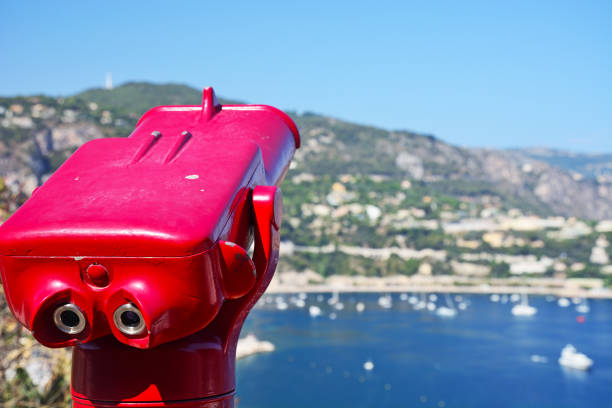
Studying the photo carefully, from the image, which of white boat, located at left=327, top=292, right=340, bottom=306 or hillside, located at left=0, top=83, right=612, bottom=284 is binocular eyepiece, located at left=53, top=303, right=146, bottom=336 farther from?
white boat, located at left=327, top=292, right=340, bottom=306

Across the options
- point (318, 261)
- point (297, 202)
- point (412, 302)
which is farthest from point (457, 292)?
point (297, 202)

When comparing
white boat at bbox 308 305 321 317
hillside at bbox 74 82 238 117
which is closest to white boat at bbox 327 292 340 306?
white boat at bbox 308 305 321 317

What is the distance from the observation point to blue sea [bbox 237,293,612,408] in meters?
33.8

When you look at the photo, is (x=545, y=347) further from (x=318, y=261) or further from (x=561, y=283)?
(x=318, y=261)

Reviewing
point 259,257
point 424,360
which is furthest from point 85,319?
point 424,360

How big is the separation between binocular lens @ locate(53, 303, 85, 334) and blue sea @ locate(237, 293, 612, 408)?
22.7 m

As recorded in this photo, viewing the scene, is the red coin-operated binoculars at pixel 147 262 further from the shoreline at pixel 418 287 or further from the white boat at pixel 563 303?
the shoreline at pixel 418 287

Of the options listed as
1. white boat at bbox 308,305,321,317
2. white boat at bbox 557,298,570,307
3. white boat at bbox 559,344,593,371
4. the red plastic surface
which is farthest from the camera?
white boat at bbox 557,298,570,307

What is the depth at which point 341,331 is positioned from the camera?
1946 inches

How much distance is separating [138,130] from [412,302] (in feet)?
205

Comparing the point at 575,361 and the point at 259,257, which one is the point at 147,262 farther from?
the point at 575,361

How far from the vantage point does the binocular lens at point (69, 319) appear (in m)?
1.48

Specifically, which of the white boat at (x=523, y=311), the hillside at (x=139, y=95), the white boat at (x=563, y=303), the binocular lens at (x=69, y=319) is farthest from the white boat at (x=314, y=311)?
the hillside at (x=139, y=95)

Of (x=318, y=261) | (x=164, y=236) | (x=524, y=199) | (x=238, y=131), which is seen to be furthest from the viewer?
(x=524, y=199)
